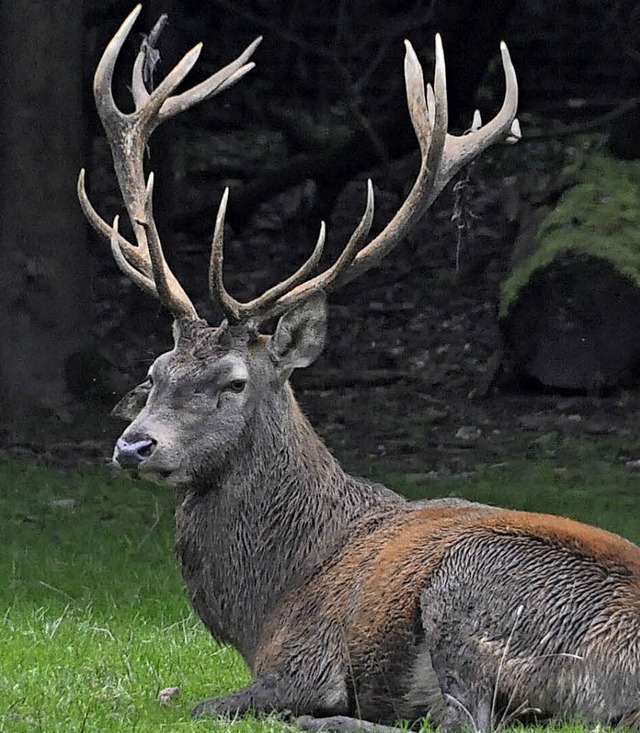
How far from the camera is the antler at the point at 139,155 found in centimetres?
646

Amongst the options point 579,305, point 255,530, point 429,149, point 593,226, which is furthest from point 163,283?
point 593,226

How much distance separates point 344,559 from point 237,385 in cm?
67

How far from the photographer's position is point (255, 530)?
640 centimetres

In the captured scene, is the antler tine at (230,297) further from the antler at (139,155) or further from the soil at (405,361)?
the soil at (405,361)

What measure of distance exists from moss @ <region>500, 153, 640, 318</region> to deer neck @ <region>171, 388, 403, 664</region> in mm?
6563

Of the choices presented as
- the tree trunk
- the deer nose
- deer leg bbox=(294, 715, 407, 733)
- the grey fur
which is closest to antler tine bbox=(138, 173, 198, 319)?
the grey fur

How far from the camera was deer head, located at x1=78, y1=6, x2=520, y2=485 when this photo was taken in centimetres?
615

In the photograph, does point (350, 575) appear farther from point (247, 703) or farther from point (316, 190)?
point (316, 190)

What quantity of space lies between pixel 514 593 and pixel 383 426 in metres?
7.00

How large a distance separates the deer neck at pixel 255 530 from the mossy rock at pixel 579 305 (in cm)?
643

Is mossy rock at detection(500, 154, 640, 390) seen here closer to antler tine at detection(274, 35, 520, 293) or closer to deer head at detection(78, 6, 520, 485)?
antler tine at detection(274, 35, 520, 293)

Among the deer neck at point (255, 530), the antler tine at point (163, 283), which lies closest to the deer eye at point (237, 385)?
the deer neck at point (255, 530)

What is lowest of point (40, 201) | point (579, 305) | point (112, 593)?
point (112, 593)

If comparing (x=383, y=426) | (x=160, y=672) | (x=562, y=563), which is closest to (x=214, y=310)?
(x=383, y=426)
